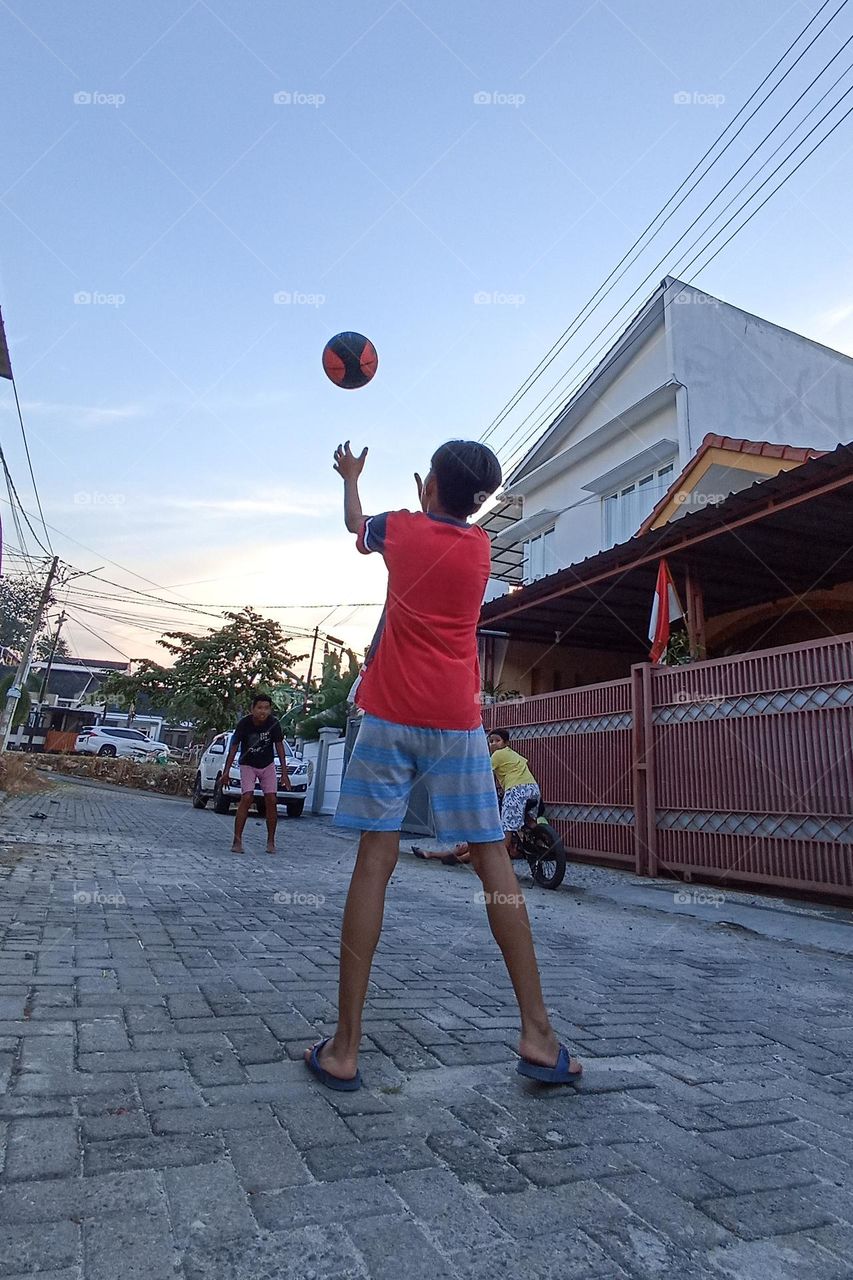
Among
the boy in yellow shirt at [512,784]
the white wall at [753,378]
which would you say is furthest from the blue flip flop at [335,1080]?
the white wall at [753,378]

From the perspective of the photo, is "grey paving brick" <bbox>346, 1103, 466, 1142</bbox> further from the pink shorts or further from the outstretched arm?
the pink shorts

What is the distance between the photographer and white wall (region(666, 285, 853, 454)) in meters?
14.6

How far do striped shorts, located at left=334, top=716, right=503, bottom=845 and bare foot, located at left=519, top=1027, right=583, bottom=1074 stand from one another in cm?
54

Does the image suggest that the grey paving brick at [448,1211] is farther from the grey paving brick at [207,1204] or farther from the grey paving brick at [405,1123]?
the grey paving brick at [207,1204]

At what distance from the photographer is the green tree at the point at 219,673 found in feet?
90.3

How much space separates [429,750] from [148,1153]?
1147mm

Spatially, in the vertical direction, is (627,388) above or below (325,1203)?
above

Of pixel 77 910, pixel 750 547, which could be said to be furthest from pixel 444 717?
pixel 750 547

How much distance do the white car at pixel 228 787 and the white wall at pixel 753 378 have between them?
10245mm

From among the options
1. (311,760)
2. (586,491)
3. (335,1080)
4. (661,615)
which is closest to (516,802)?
(661,615)

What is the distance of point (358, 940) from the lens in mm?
2121

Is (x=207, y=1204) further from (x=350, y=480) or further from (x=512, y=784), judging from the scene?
(x=512, y=784)

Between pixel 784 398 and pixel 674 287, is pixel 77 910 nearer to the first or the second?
pixel 674 287

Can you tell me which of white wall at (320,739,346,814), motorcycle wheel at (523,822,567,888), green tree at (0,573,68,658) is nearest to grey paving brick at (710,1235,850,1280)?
motorcycle wheel at (523,822,567,888)
